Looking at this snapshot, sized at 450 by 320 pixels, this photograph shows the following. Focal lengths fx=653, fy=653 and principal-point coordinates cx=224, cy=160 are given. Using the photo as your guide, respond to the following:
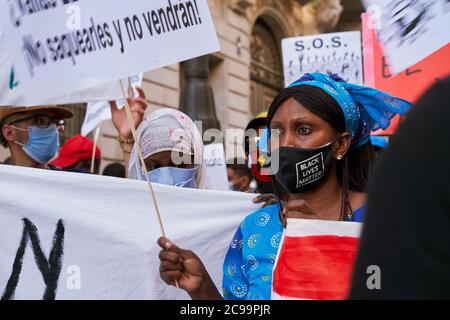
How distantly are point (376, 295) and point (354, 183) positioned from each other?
1.28 m

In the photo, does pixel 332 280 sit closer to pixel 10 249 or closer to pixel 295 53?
pixel 10 249

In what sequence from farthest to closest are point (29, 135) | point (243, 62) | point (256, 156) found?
point (243, 62), point (29, 135), point (256, 156)

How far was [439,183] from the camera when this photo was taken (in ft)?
2.56

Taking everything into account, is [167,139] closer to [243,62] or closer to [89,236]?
[89,236]

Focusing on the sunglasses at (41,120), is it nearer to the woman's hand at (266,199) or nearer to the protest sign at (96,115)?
the woman's hand at (266,199)

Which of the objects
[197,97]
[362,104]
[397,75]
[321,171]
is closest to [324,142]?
[321,171]

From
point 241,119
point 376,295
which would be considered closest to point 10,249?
point 376,295

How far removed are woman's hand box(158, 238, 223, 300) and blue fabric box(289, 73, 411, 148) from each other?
0.69 m

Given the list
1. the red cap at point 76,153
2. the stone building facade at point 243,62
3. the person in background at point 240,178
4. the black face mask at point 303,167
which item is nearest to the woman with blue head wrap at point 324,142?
the black face mask at point 303,167

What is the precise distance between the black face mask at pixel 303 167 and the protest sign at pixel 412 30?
370 mm

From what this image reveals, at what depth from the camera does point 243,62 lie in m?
14.4

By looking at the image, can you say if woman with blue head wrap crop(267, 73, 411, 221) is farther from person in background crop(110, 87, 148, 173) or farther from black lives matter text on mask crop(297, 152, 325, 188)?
person in background crop(110, 87, 148, 173)

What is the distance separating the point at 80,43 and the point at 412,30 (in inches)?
44.5

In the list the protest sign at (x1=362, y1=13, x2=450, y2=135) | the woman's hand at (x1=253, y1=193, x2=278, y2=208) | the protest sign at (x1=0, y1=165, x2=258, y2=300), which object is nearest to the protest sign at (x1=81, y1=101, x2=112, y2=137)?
the protest sign at (x1=362, y1=13, x2=450, y2=135)
